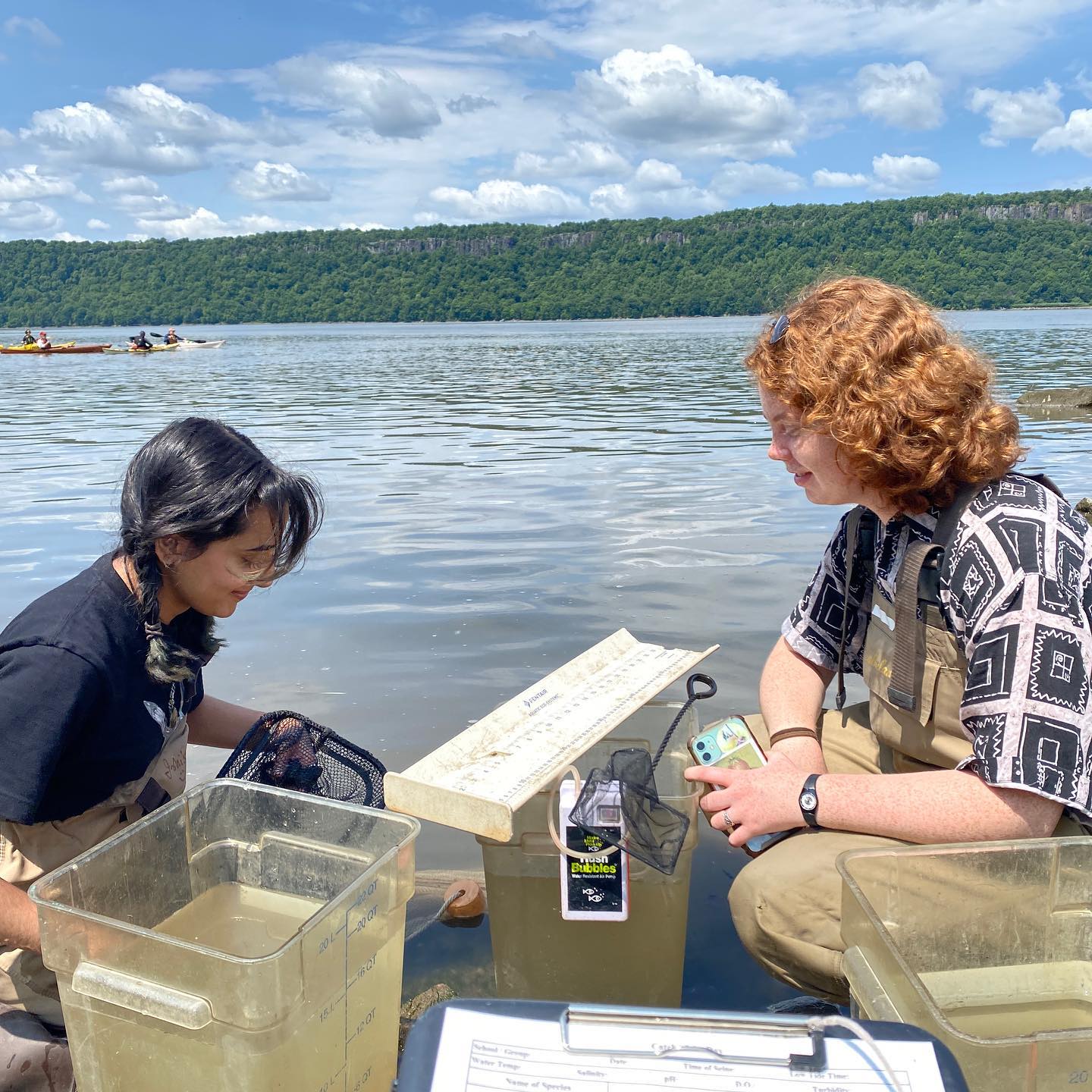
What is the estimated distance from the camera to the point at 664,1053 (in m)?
1.59

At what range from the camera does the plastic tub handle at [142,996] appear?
1.83 meters

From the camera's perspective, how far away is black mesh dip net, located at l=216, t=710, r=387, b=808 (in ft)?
9.43

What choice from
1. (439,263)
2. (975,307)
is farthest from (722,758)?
(439,263)

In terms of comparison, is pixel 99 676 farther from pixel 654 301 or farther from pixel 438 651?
pixel 654 301

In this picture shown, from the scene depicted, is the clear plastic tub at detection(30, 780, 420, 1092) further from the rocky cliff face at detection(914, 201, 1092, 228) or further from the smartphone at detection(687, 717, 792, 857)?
the rocky cliff face at detection(914, 201, 1092, 228)

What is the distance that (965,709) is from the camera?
8.09 ft

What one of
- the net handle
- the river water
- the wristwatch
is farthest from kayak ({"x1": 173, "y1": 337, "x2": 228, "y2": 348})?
the wristwatch

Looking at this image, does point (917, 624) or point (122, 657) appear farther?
point (917, 624)

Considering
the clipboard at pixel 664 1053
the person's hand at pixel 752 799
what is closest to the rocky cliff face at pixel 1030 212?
the person's hand at pixel 752 799

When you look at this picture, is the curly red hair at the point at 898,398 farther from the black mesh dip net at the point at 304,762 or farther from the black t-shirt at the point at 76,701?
the black t-shirt at the point at 76,701

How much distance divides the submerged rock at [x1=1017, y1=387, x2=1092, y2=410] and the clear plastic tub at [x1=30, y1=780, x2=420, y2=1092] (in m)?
20.3

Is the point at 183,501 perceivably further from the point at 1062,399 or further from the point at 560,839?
the point at 1062,399

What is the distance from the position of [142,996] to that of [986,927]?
1.71 meters

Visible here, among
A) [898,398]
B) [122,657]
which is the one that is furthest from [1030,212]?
[122,657]
